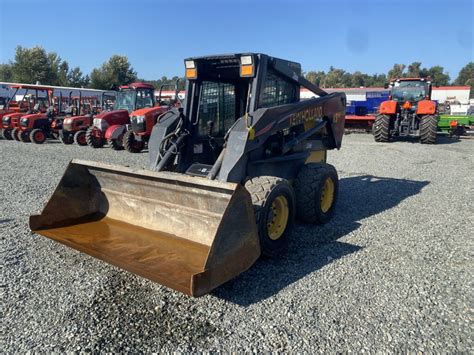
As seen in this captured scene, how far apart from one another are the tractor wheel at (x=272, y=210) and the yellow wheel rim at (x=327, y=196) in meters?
1.42

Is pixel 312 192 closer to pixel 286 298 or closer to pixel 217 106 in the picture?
pixel 217 106

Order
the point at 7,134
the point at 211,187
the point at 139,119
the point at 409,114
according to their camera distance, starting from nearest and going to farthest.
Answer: the point at 211,187 < the point at 139,119 < the point at 409,114 < the point at 7,134

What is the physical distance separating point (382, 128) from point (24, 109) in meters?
16.4

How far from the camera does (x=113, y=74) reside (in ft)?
194

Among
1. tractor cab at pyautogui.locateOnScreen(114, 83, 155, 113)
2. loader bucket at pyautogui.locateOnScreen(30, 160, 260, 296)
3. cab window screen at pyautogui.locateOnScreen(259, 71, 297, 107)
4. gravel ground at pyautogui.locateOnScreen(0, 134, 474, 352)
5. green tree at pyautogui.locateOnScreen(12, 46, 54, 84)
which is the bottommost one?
gravel ground at pyautogui.locateOnScreen(0, 134, 474, 352)

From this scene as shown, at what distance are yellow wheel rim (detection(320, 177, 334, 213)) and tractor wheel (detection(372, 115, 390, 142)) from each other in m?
11.3

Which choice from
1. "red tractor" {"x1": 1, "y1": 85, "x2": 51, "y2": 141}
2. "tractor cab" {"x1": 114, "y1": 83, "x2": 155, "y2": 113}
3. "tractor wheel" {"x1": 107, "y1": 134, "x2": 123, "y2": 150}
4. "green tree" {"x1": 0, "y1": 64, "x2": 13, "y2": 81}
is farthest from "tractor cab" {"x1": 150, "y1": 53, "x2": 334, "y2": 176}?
"green tree" {"x1": 0, "y1": 64, "x2": 13, "y2": 81}

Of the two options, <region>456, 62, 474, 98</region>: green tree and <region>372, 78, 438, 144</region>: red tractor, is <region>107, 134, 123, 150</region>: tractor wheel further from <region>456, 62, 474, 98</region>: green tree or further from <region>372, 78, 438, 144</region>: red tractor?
<region>456, 62, 474, 98</region>: green tree

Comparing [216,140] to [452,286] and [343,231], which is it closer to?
[343,231]

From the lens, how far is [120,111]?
1477cm

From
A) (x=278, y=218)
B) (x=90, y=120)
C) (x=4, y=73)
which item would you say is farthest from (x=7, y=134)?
(x=4, y=73)

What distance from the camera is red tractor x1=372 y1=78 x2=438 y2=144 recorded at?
15202mm

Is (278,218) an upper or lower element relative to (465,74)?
lower

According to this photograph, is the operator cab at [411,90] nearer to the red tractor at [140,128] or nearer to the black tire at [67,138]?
the red tractor at [140,128]
